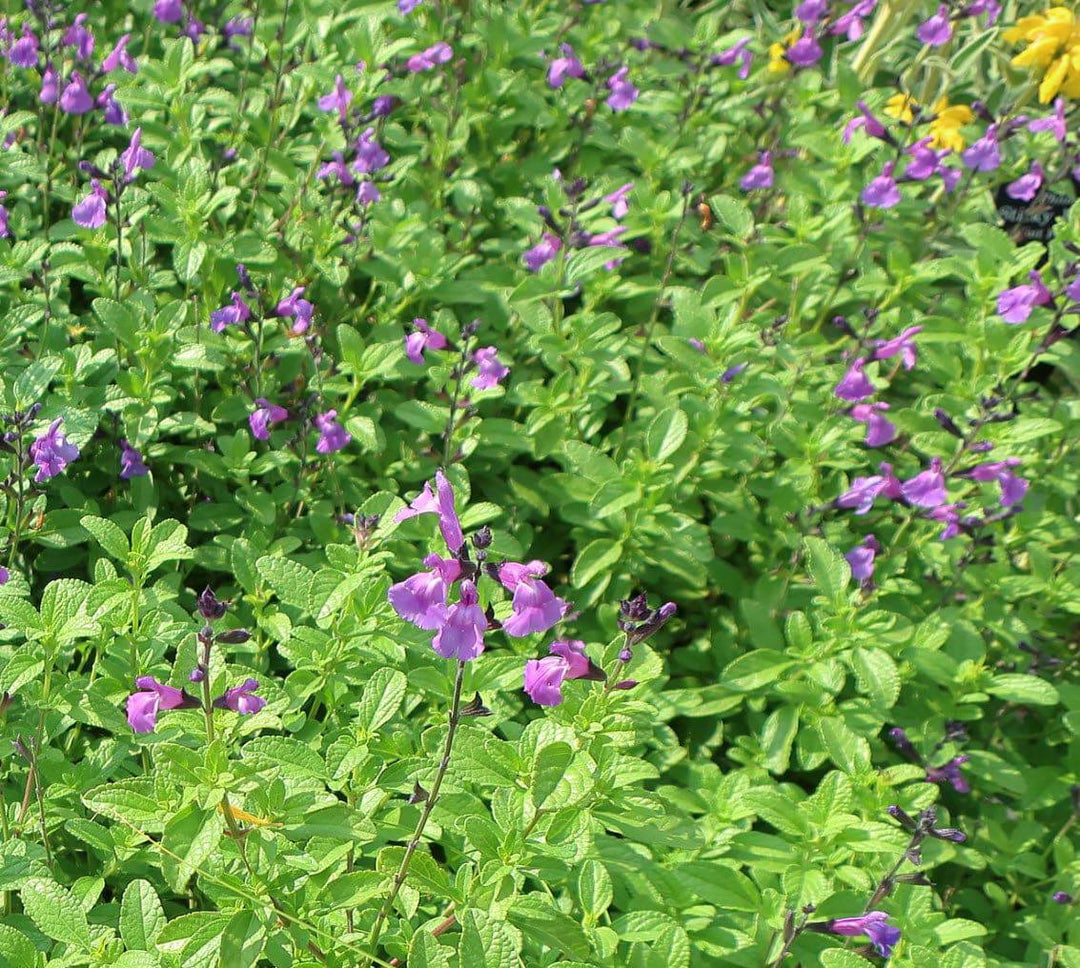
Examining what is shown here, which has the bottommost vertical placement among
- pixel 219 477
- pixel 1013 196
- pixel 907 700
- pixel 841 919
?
pixel 907 700

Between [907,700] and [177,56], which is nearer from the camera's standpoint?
[907,700]

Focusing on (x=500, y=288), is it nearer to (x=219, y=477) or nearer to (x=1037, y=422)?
(x=219, y=477)

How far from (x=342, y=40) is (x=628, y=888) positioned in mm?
3707

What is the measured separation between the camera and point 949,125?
523cm

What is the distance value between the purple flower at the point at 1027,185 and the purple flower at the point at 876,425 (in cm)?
158

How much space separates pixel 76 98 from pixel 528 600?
2958 millimetres

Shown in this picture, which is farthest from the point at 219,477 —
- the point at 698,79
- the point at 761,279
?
the point at 698,79

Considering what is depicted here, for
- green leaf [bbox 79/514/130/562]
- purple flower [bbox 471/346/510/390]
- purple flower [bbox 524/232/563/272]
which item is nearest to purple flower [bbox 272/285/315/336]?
purple flower [bbox 471/346/510/390]

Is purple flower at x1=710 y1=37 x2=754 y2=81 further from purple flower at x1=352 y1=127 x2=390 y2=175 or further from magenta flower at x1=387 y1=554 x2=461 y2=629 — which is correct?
magenta flower at x1=387 y1=554 x2=461 y2=629

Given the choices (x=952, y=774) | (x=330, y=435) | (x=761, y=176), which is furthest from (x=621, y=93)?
(x=952, y=774)

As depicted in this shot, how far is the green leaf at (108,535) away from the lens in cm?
265

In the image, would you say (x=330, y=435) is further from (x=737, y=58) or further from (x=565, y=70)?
(x=737, y=58)

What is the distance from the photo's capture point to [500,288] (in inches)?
164

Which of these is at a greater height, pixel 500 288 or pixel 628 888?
pixel 500 288
